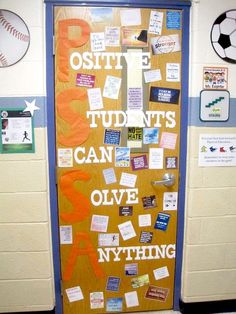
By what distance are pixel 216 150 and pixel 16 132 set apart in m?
1.31

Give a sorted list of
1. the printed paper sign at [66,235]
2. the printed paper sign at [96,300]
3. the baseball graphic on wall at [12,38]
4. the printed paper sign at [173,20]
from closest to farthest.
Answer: the baseball graphic on wall at [12,38], the printed paper sign at [173,20], the printed paper sign at [66,235], the printed paper sign at [96,300]

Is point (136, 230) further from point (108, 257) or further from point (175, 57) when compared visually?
point (175, 57)

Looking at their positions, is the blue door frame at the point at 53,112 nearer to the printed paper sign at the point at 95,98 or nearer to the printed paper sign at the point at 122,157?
the printed paper sign at the point at 95,98

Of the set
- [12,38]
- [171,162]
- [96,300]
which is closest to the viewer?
[12,38]

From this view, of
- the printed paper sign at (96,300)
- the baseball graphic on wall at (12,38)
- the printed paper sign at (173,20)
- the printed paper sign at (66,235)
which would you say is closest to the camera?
the baseball graphic on wall at (12,38)

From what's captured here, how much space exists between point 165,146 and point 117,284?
1042 millimetres

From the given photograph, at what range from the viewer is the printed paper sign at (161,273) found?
1.98 m

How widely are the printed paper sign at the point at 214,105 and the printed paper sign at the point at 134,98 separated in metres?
0.40

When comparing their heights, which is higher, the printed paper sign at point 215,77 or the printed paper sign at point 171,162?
the printed paper sign at point 215,77

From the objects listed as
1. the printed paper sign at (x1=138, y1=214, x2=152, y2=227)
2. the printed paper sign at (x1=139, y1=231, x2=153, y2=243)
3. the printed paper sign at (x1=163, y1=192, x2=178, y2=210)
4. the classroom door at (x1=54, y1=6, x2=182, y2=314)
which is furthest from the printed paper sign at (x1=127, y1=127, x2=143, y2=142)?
the printed paper sign at (x1=139, y1=231, x2=153, y2=243)

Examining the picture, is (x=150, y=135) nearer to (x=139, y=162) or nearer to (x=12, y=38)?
(x=139, y=162)

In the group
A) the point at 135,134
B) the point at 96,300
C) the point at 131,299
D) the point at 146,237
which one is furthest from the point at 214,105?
the point at 96,300

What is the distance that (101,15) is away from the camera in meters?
1.71

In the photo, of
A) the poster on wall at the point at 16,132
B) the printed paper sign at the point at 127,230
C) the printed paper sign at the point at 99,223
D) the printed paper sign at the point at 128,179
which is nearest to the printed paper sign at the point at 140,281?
the printed paper sign at the point at 127,230
